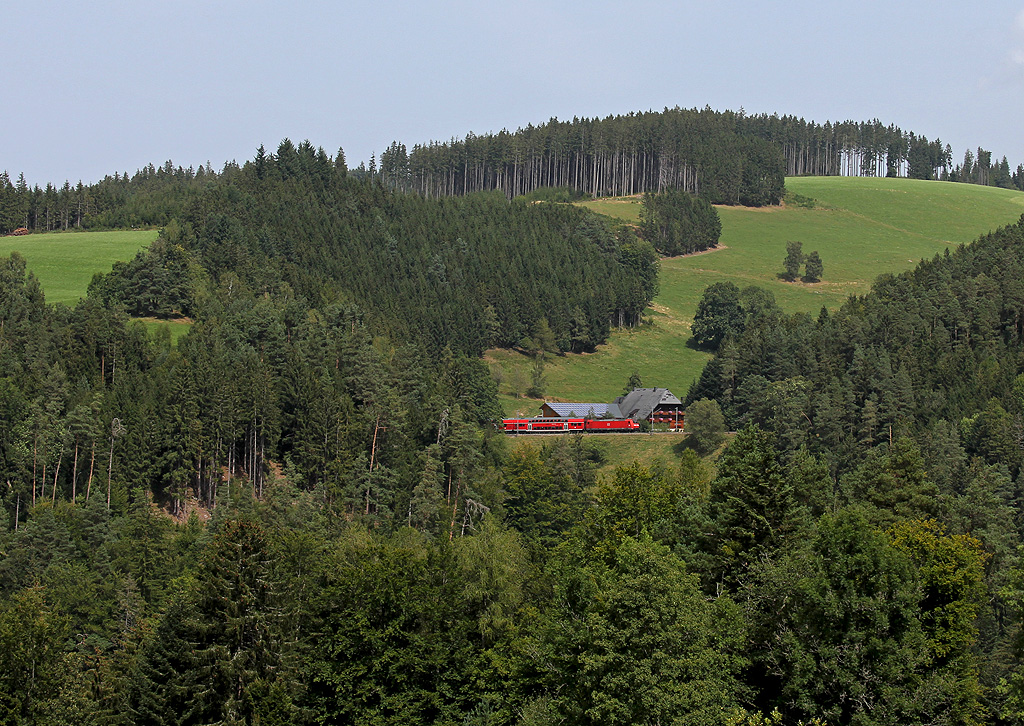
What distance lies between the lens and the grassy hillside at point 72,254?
517ft

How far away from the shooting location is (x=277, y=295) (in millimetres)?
159000

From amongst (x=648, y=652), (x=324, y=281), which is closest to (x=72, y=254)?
(x=324, y=281)

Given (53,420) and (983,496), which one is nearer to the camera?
(983,496)

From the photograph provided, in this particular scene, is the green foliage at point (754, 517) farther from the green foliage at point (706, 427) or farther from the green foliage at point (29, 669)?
the green foliage at point (706, 427)

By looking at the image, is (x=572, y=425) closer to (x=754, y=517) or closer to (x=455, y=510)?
(x=455, y=510)

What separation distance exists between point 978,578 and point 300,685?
34.7 metres

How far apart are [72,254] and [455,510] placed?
291 feet

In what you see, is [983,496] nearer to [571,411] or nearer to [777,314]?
[571,411]

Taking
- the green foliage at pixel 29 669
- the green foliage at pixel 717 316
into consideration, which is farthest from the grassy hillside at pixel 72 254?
the green foliage at pixel 717 316

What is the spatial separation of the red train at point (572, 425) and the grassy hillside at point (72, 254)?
196 feet

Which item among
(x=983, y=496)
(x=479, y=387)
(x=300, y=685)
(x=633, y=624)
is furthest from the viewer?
(x=479, y=387)

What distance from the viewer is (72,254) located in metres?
173

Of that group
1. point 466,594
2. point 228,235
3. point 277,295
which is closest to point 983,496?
point 466,594

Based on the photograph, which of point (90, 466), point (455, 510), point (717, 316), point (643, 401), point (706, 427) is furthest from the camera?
point (717, 316)
